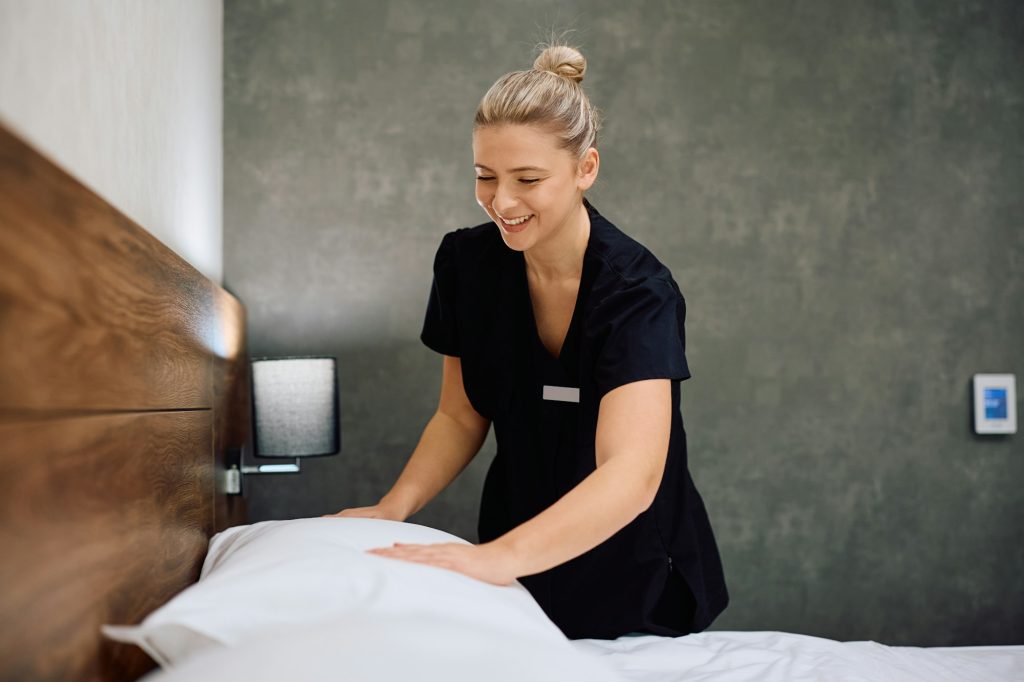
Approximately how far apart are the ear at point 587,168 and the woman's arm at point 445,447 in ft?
1.57

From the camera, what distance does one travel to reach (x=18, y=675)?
0.63 metres

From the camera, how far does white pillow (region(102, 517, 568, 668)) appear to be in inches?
31.1

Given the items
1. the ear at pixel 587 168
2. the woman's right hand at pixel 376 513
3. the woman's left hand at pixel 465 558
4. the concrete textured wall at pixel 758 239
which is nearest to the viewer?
the woman's left hand at pixel 465 558

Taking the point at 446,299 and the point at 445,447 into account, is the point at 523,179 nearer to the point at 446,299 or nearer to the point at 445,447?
the point at 446,299

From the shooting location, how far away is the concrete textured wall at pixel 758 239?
A: 2.54 m

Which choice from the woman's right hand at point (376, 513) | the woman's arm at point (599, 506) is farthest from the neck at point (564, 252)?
the woman's right hand at point (376, 513)

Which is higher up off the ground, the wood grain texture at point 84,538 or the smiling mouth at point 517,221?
the smiling mouth at point 517,221

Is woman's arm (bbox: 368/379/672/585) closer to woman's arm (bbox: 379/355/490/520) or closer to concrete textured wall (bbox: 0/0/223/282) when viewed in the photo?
woman's arm (bbox: 379/355/490/520)

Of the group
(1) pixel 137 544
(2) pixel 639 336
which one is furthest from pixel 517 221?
(1) pixel 137 544

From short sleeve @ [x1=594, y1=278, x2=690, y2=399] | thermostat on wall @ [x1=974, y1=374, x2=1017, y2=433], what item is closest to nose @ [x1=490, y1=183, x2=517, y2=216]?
short sleeve @ [x1=594, y1=278, x2=690, y2=399]

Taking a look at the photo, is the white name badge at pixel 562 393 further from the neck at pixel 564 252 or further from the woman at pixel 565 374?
the neck at pixel 564 252

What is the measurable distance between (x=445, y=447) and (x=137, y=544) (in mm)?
819

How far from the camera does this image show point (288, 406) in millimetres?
2043

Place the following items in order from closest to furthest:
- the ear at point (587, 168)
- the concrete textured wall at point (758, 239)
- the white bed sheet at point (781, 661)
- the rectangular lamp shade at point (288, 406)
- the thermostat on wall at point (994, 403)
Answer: the white bed sheet at point (781, 661)
the ear at point (587, 168)
the rectangular lamp shade at point (288, 406)
the concrete textured wall at point (758, 239)
the thermostat on wall at point (994, 403)
